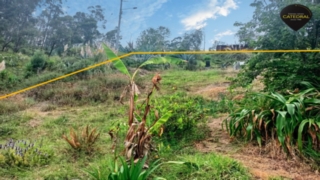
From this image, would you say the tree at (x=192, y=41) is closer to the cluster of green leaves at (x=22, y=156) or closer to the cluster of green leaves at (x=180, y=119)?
the cluster of green leaves at (x=180, y=119)

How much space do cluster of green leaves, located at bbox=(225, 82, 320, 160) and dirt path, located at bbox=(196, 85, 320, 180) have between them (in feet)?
0.35

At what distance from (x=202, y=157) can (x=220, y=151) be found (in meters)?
0.35

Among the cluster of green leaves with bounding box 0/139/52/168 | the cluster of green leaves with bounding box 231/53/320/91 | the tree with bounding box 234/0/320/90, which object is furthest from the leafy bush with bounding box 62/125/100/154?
the tree with bounding box 234/0/320/90

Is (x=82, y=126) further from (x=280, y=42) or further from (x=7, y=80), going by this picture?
(x=280, y=42)

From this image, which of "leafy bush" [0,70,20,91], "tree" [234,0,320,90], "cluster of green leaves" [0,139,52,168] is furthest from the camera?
"tree" [234,0,320,90]

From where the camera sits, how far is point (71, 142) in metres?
2.67

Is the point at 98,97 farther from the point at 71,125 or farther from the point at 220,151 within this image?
the point at 220,151

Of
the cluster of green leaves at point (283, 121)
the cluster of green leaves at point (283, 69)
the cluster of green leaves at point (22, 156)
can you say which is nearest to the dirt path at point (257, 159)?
the cluster of green leaves at point (283, 121)

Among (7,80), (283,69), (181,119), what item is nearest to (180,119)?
(181,119)

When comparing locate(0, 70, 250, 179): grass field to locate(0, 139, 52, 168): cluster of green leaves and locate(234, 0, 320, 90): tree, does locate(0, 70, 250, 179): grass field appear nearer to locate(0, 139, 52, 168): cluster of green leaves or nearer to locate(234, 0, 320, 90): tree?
locate(0, 139, 52, 168): cluster of green leaves

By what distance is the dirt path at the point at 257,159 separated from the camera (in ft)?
7.29

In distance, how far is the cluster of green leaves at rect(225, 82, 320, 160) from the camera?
8.23 feet

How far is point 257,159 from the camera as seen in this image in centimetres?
252

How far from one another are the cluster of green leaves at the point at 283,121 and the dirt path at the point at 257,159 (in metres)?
0.11
